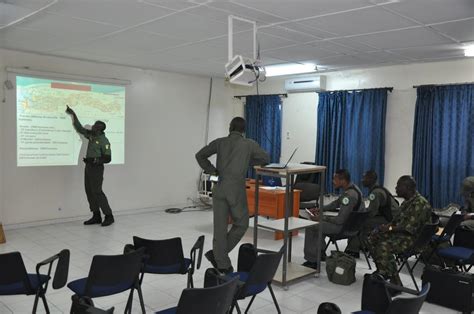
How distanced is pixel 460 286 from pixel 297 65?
4.13 meters

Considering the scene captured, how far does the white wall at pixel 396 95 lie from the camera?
5922 millimetres

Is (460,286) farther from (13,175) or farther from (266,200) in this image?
(13,175)

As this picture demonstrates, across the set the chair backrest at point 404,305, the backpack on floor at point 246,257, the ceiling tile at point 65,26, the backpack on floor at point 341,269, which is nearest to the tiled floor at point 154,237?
the backpack on floor at point 341,269

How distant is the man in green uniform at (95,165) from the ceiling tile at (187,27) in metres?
2.38

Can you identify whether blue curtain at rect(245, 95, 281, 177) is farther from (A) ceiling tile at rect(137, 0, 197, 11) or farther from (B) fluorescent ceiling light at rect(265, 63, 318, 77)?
(A) ceiling tile at rect(137, 0, 197, 11)

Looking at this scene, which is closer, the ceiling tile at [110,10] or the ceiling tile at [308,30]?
the ceiling tile at [110,10]

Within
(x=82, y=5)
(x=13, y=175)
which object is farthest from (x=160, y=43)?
(x=13, y=175)

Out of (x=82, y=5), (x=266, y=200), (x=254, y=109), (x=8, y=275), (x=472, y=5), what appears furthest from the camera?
(x=254, y=109)

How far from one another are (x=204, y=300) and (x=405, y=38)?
12.4 ft

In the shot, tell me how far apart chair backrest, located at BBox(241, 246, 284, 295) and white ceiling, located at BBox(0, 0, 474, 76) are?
80.3 inches

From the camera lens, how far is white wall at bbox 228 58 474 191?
5.92m

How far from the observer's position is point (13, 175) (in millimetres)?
6016

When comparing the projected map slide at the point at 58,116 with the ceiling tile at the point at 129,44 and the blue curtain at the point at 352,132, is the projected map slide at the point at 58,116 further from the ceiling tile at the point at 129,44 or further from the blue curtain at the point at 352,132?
the blue curtain at the point at 352,132

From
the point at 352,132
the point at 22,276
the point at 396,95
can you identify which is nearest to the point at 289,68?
the point at 352,132
